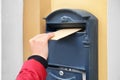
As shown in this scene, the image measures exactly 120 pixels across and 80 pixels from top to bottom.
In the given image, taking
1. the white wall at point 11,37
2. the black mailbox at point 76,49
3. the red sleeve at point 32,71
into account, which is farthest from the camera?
the white wall at point 11,37

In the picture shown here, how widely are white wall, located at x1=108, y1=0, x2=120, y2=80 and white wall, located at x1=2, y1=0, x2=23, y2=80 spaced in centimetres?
80

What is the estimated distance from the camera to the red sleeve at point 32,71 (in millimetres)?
997

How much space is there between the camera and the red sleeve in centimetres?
100

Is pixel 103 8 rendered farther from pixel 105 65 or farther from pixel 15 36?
pixel 15 36

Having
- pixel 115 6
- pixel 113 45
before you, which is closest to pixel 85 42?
pixel 113 45

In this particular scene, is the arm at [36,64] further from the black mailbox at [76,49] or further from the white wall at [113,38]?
the white wall at [113,38]

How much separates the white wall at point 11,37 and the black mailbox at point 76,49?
31cm

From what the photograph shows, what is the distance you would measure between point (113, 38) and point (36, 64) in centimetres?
81

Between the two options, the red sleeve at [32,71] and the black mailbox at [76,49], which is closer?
the red sleeve at [32,71]

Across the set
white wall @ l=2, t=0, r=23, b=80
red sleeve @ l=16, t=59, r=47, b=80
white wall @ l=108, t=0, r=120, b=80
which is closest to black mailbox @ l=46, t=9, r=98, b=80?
white wall @ l=108, t=0, r=120, b=80

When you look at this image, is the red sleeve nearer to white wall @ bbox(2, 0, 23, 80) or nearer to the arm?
the arm

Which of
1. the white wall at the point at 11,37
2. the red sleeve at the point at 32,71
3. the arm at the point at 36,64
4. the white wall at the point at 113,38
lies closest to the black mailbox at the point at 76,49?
the white wall at the point at 113,38

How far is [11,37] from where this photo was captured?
184 centimetres

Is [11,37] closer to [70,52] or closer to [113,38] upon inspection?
[70,52]
